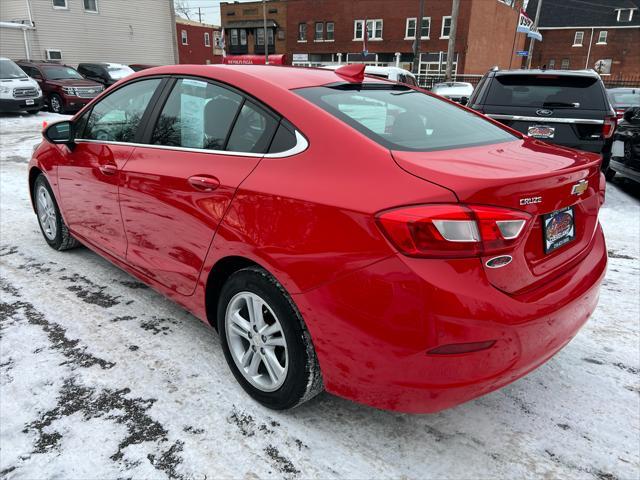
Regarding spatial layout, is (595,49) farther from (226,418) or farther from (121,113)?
(226,418)

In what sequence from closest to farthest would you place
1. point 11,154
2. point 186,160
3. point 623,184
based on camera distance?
point 186,160 < point 623,184 < point 11,154

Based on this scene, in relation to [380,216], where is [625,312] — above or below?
below

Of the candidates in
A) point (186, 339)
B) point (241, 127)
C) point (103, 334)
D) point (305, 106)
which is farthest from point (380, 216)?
point (103, 334)

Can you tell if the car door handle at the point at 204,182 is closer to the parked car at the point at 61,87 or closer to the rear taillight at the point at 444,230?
the rear taillight at the point at 444,230

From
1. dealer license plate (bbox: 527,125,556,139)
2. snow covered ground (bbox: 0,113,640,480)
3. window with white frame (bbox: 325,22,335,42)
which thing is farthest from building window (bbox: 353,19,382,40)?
snow covered ground (bbox: 0,113,640,480)

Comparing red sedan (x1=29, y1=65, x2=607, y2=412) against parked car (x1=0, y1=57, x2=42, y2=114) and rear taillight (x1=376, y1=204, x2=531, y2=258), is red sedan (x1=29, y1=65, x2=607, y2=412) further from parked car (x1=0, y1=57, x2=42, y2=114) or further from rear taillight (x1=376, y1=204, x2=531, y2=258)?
parked car (x1=0, y1=57, x2=42, y2=114)

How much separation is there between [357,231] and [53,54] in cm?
2852

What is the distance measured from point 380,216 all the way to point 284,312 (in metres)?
0.66

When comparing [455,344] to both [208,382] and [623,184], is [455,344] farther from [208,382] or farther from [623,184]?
[623,184]

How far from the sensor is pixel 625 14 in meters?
55.1

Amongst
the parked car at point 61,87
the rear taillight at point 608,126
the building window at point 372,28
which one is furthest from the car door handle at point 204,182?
the building window at point 372,28

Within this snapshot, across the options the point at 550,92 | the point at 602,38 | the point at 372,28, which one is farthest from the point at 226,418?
the point at 602,38

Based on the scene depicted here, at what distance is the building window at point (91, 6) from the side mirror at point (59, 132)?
88.3 ft

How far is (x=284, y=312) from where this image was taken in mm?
2189
